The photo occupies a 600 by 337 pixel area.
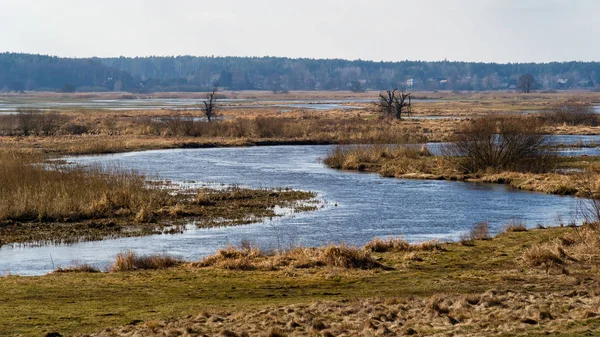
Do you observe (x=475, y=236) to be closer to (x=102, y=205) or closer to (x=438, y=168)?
(x=102, y=205)

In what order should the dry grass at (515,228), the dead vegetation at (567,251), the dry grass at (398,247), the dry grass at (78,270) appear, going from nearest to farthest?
the dead vegetation at (567,251) < the dry grass at (78,270) < the dry grass at (398,247) < the dry grass at (515,228)

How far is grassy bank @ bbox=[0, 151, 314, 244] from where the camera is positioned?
3042 centimetres

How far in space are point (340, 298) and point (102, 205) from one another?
724 inches

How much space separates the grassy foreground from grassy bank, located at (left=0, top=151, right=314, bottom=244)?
9.42m

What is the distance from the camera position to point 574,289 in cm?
1766

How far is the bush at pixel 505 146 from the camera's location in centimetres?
4734

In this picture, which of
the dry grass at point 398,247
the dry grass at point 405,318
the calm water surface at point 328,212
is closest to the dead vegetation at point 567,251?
the dry grass at point 398,247

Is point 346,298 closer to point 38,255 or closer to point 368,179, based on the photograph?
point 38,255

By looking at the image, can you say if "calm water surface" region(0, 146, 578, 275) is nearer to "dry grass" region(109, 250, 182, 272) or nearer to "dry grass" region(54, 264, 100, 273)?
"dry grass" region(54, 264, 100, 273)

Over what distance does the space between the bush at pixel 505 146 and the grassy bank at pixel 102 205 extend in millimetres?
12576

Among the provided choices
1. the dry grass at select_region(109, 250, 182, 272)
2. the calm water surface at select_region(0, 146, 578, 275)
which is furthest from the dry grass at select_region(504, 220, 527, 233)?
the dry grass at select_region(109, 250, 182, 272)

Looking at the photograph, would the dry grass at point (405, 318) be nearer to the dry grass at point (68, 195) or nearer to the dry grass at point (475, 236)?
the dry grass at point (475, 236)

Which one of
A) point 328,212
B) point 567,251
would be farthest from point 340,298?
point 328,212

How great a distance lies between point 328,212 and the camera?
35156 mm
